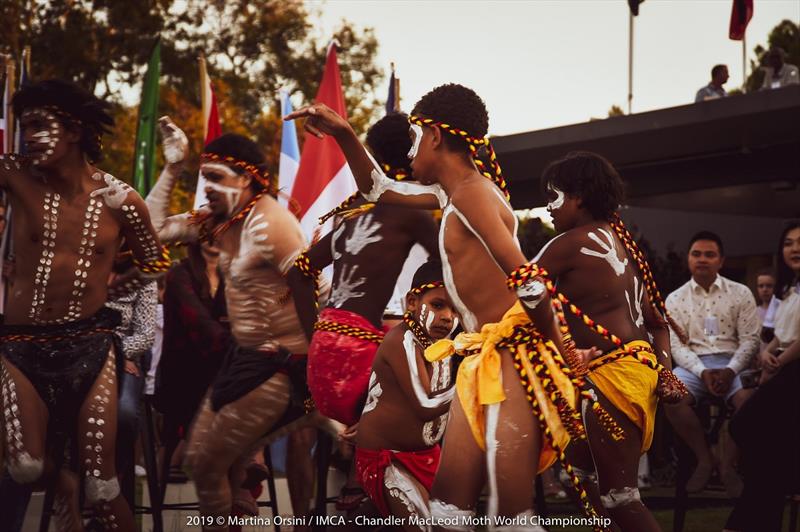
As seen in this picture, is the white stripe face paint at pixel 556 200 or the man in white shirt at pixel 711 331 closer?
the white stripe face paint at pixel 556 200

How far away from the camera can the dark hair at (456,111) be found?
4777mm

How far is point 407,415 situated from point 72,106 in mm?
2268

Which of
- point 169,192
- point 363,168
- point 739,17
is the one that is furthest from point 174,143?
point 739,17

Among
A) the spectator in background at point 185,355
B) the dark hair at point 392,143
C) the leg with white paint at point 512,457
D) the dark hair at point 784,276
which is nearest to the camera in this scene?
the leg with white paint at point 512,457

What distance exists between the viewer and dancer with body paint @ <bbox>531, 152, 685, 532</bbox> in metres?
5.38

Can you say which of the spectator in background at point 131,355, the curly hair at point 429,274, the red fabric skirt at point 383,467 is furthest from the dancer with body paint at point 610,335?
the spectator in background at point 131,355

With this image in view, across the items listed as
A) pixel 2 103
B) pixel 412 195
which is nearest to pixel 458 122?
pixel 412 195

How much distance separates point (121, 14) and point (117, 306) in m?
24.1

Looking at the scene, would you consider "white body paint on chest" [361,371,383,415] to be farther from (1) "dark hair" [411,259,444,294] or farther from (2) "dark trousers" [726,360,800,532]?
(2) "dark trousers" [726,360,800,532]

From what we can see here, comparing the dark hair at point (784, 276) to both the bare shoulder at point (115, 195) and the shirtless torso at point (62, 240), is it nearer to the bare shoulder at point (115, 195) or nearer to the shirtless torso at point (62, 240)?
the bare shoulder at point (115, 195)

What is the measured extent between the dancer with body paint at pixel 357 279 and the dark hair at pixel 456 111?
1.23 m

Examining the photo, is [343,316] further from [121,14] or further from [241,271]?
[121,14]

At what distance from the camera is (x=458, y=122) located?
4.77 meters

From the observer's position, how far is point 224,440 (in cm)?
608
